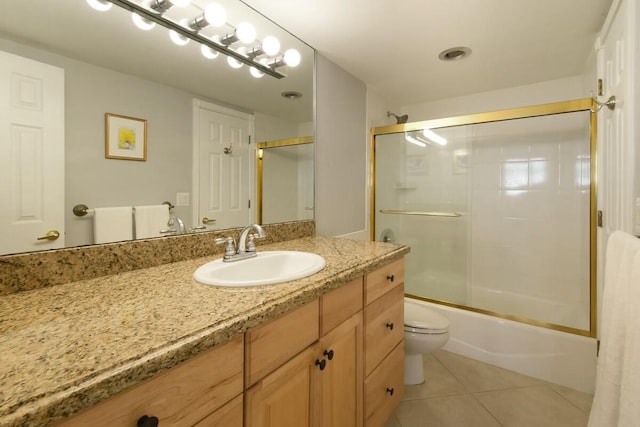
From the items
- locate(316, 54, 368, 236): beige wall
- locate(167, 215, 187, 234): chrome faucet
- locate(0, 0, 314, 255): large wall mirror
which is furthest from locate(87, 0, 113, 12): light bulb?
locate(316, 54, 368, 236): beige wall

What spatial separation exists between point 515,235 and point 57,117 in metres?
2.98

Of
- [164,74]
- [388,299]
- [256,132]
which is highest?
[164,74]

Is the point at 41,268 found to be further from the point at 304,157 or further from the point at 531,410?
the point at 531,410

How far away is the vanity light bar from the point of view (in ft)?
3.49

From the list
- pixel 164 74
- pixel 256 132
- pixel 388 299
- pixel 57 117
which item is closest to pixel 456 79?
pixel 256 132

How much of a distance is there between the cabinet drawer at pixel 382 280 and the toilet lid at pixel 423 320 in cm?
37

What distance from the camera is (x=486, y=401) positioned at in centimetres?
160

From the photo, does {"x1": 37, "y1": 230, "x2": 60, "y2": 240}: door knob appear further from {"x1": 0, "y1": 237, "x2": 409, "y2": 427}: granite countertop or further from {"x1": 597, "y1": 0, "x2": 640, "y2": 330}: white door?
{"x1": 597, "y1": 0, "x2": 640, "y2": 330}: white door

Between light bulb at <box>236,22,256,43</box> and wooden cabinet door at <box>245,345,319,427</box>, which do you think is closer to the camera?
wooden cabinet door at <box>245,345,319,427</box>

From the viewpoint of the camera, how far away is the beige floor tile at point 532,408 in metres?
1.45

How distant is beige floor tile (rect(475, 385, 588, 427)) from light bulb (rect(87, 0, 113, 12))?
247 cm

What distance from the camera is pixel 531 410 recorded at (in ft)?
5.01

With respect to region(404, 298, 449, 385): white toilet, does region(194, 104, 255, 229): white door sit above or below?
above

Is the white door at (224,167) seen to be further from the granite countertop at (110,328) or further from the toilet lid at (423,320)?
the toilet lid at (423,320)
